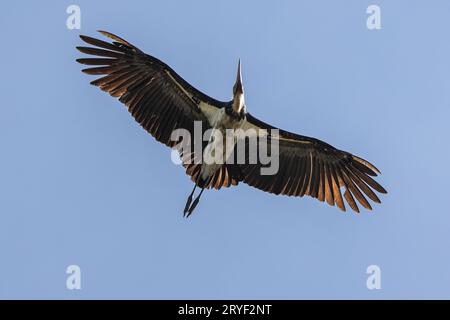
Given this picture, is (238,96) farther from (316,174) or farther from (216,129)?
(316,174)

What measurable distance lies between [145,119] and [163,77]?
3.59ft

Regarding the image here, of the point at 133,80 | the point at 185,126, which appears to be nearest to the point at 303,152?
the point at 185,126

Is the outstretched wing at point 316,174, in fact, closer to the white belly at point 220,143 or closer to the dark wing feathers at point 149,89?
the white belly at point 220,143

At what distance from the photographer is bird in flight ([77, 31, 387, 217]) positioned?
22125 millimetres

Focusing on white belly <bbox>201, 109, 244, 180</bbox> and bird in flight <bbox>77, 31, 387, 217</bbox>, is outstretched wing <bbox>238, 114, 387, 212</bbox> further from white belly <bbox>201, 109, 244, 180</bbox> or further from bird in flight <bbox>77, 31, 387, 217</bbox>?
white belly <bbox>201, 109, 244, 180</bbox>

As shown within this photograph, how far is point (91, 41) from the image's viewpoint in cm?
2177

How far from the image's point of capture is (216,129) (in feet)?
73.6

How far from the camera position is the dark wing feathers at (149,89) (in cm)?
2206

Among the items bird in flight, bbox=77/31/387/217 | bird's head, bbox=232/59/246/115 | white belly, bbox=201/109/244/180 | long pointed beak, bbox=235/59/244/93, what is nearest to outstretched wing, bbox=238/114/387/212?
bird in flight, bbox=77/31/387/217

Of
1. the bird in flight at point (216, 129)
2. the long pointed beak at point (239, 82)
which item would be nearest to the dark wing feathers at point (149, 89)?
the bird in flight at point (216, 129)

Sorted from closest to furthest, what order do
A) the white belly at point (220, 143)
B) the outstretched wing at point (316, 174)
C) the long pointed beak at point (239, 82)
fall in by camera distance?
the long pointed beak at point (239, 82) → the white belly at point (220, 143) → the outstretched wing at point (316, 174)

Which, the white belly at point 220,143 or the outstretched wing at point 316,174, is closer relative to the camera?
the white belly at point 220,143

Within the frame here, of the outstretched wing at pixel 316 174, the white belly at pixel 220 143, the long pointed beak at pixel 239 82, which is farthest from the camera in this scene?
the outstretched wing at pixel 316 174

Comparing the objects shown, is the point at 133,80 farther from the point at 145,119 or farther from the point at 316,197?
the point at 316,197
